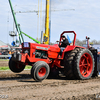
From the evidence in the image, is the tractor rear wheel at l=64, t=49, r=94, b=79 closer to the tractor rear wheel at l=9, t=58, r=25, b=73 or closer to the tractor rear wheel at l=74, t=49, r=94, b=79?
the tractor rear wheel at l=74, t=49, r=94, b=79

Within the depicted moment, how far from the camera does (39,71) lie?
6836 millimetres

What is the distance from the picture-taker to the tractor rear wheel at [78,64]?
7469 mm

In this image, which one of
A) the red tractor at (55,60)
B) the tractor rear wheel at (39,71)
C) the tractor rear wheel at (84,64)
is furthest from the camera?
the tractor rear wheel at (84,64)

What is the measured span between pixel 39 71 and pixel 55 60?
1.35m

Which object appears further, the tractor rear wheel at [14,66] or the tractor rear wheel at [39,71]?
the tractor rear wheel at [14,66]

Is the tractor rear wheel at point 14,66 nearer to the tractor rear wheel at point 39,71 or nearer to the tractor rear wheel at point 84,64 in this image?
the tractor rear wheel at point 39,71

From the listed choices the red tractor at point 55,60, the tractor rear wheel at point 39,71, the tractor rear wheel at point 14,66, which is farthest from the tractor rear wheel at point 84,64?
the tractor rear wheel at point 14,66

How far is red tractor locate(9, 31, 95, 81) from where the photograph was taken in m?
7.07

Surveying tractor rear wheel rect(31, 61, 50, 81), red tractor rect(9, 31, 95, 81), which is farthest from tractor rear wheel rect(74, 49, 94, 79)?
tractor rear wheel rect(31, 61, 50, 81)


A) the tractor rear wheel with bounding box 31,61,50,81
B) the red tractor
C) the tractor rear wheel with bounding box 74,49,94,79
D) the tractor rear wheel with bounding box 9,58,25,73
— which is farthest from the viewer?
the tractor rear wheel with bounding box 9,58,25,73

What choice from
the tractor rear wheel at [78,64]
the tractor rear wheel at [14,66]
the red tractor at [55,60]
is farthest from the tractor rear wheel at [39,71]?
the tractor rear wheel at [14,66]

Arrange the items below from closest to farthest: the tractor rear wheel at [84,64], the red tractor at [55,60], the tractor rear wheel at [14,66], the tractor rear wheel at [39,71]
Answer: the tractor rear wheel at [39,71]
the red tractor at [55,60]
the tractor rear wheel at [84,64]
the tractor rear wheel at [14,66]

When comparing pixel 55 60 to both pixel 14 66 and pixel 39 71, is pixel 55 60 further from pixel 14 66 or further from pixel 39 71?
pixel 14 66

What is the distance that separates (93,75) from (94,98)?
14.7 ft
